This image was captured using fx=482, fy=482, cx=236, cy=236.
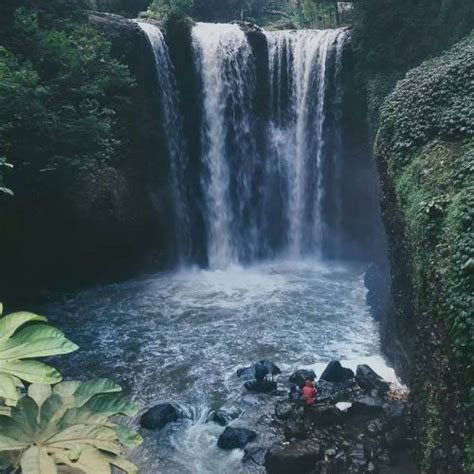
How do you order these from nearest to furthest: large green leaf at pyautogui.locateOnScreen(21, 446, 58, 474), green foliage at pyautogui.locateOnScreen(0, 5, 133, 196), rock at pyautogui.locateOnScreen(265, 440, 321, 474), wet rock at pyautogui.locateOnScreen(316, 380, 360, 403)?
large green leaf at pyautogui.locateOnScreen(21, 446, 58, 474) < rock at pyautogui.locateOnScreen(265, 440, 321, 474) < wet rock at pyautogui.locateOnScreen(316, 380, 360, 403) < green foliage at pyautogui.locateOnScreen(0, 5, 133, 196)

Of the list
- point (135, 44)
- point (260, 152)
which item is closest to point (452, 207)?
point (260, 152)

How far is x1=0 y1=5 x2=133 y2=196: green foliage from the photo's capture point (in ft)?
41.2

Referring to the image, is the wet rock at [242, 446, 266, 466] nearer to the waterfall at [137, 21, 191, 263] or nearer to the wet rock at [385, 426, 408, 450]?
the wet rock at [385, 426, 408, 450]

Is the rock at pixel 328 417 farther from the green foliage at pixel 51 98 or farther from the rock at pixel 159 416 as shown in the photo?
the green foliage at pixel 51 98

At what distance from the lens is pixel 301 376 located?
35.9ft

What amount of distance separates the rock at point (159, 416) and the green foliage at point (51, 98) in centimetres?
736

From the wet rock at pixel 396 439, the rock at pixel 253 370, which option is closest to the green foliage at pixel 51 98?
the rock at pixel 253 370

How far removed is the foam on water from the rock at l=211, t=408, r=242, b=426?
0.17 m

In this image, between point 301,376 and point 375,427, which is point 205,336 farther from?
point 375,427

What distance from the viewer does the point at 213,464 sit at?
866 cm

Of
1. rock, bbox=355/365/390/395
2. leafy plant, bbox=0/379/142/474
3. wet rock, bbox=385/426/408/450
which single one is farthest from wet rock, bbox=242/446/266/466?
leafy plant, bbox=0/379/142/474

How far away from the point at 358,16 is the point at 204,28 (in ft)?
20.9

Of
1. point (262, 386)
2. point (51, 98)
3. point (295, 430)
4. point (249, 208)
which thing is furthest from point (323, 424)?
point (249, 208)

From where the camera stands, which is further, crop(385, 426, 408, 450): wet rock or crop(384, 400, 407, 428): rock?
crop(384, 400, 407, 428): rock
